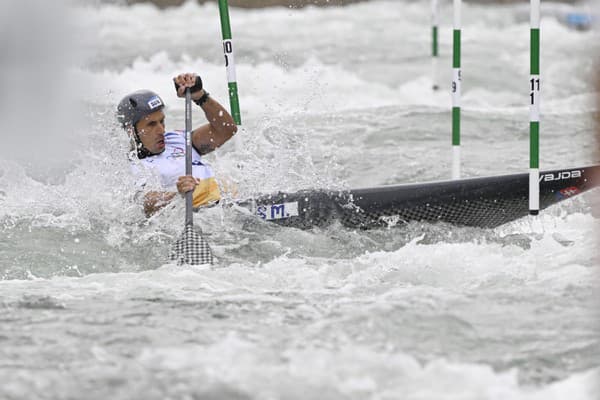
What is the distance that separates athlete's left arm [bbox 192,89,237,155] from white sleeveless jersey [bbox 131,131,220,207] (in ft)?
0.24

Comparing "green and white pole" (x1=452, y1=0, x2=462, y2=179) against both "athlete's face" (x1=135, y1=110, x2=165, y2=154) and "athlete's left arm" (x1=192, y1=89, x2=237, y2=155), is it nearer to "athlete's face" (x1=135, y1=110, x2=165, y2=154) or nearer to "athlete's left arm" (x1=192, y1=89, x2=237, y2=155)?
"athlete's left arm" (x1=192, y1=89, x2=237, y2=155)

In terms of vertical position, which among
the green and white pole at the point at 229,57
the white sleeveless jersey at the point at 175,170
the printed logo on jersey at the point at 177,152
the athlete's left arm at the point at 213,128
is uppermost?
the green and white pole at the point at 229,57

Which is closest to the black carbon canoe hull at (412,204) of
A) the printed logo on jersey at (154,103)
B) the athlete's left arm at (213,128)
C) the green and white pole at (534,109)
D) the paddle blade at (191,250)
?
the green and white pole at (534,109)

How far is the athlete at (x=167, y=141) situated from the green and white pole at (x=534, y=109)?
5.42 ft

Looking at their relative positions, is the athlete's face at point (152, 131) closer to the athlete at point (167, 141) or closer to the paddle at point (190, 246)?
the athlete at point (167, 141)

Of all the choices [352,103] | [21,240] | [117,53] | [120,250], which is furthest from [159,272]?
[117,53]

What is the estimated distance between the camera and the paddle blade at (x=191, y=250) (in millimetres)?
5008

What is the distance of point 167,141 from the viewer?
6043 mm

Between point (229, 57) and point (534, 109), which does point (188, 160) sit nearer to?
point (229, 57)

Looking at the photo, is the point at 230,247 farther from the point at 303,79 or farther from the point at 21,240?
the point at 303,79

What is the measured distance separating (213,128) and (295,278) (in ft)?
4.88

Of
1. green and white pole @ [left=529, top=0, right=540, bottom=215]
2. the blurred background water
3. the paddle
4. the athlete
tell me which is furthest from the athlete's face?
green and white pole @ [left=529, top=0, right=540, bottom=215]

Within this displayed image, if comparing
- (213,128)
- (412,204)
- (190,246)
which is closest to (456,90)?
(412,204)

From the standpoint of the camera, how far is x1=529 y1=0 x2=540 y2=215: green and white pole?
17.4ft
